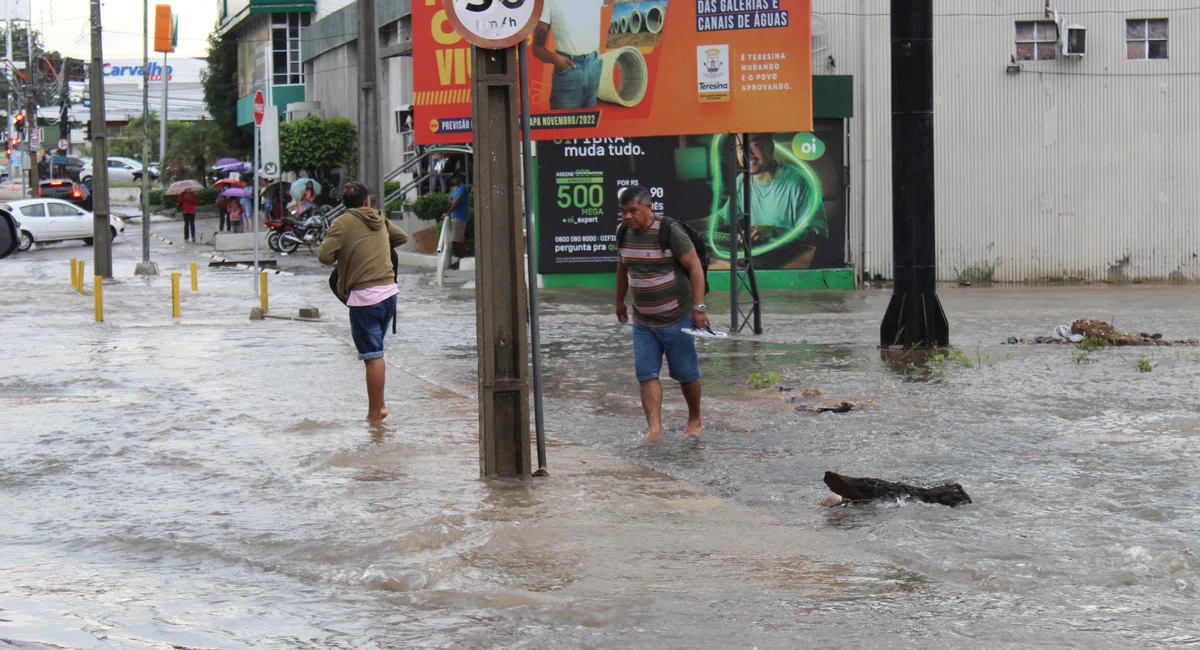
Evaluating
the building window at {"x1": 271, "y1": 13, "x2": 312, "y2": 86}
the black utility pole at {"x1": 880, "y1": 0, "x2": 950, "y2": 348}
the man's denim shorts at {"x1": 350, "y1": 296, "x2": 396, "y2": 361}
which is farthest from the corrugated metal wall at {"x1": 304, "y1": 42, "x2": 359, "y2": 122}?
the man's denim shorts at {"x1": 350, "y1": 296, "x2": 396, "y2": 361}

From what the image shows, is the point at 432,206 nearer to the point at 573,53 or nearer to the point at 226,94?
the point at 573,53

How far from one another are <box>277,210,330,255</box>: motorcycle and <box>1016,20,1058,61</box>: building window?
17.8 m

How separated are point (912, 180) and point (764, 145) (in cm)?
834

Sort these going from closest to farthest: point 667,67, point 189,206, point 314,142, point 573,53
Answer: point 667,67
point 573,53
point 189,206
point 314,142

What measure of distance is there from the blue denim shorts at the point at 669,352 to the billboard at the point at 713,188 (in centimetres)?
1299

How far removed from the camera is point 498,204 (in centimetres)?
729

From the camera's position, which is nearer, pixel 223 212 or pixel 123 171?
pixel 223 212

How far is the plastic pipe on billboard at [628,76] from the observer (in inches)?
688

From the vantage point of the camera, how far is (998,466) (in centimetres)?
795

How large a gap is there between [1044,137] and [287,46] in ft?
120

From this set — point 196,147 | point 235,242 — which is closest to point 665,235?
point 235,242

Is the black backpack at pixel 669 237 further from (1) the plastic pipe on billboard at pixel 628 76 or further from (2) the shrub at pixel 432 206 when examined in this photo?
(2) the shrub at pixel 432 206

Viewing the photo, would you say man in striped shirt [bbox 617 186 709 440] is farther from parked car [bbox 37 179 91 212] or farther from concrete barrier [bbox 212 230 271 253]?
parked car [bbox 37 179 91 212]

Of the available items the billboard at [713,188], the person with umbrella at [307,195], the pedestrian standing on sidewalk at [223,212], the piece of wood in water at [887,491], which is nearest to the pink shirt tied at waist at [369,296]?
the piece of wood in water at [887,491]
